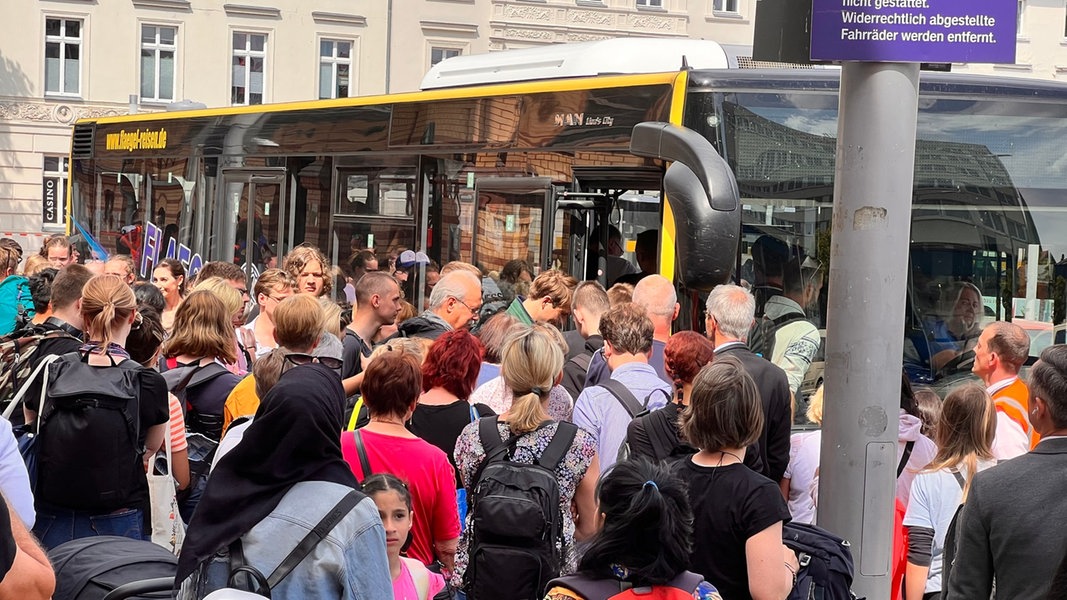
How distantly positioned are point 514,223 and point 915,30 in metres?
5.75

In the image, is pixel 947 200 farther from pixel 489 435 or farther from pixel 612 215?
pixel 489 435

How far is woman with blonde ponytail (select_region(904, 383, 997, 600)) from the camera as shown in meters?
5.21

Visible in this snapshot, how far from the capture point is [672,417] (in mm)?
5086

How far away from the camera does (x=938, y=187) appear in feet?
27.6

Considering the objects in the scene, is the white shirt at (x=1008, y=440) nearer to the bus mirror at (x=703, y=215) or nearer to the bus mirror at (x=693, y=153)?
the bus mirror at (x=703, y=215)

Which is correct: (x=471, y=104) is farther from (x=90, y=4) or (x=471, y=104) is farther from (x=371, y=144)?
(x=90, y=4)

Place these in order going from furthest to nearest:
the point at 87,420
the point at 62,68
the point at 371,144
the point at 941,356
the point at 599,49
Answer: the point at 62,68, the point at 371,144, the point at 599,49, the point at 941,356, the point at 87,420

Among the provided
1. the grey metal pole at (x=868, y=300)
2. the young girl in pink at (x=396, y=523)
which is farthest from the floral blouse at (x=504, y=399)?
the young girl in pink at (x=396, y=523)

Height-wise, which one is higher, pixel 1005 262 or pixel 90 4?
pixel 90 4

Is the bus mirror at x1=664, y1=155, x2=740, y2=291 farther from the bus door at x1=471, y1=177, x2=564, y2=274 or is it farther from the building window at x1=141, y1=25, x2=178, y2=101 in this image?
the building window at x1=141, y1=25, x2=178, y2=101

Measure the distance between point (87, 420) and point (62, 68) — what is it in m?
35.3

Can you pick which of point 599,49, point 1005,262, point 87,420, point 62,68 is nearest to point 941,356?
point 1005,262

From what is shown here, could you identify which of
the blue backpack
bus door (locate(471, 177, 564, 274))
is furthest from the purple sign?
the blue backpack

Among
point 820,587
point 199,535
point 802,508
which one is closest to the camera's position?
point 199,535
